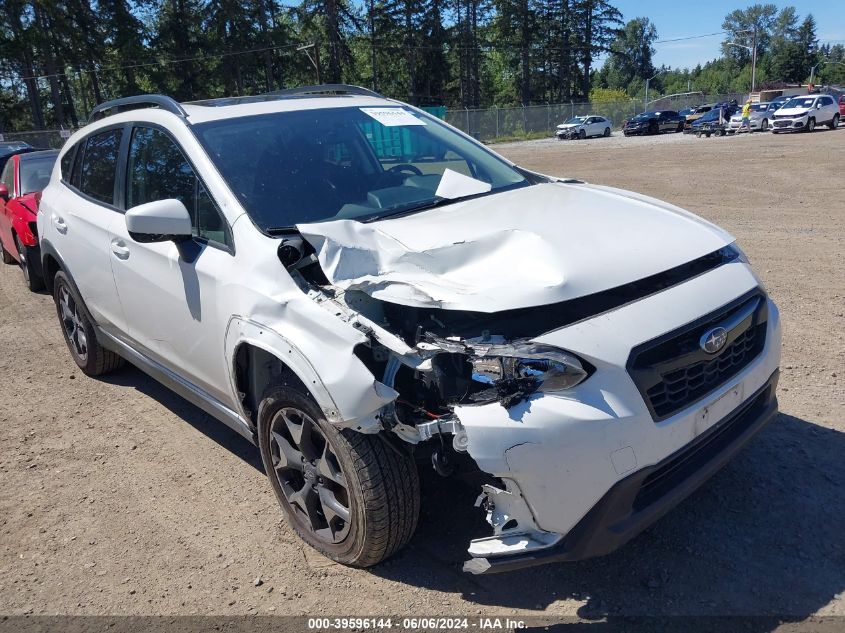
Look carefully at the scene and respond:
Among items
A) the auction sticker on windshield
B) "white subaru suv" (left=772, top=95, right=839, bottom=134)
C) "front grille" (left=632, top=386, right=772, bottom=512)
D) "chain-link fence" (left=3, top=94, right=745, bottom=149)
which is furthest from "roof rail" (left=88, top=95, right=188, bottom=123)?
"chain-link fence" (left=3, top=94, right=745, bottom=149)

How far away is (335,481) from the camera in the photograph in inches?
111

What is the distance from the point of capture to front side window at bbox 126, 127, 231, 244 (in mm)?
3355

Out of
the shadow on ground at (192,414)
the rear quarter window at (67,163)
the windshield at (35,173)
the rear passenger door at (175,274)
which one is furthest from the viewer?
the windshield at (35,173)

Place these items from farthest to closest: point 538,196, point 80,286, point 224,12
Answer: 1. point 224,12
2. point 80,286
3. point 538,196

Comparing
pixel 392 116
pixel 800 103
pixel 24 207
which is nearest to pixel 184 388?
pixel 392 116

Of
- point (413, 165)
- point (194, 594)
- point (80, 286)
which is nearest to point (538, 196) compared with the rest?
point (413, 165)

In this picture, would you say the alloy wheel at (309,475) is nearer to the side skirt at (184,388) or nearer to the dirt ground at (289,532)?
the dirt ground at (289,532)

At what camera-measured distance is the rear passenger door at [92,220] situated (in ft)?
14.1

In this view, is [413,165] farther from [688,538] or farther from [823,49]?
[823,49]

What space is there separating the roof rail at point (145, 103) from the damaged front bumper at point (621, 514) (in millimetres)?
2855

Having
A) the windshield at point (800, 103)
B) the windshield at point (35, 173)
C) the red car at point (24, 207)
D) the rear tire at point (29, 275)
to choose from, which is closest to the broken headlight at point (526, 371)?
the red car at point (24, 207)

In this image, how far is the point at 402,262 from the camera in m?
2.79

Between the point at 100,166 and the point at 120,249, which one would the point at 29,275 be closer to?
the point at 100,166

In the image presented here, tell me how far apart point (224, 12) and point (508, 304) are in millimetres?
56239
